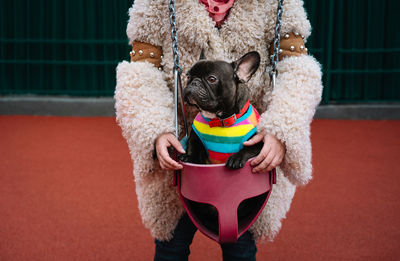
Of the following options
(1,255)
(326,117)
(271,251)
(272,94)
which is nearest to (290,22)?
(272,94)

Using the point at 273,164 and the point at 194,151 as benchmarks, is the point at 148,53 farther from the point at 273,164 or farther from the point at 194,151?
the point at 273,164

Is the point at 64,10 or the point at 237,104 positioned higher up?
the point at 64,10

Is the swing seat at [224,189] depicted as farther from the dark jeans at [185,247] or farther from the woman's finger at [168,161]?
the dark jeans at [185,247]

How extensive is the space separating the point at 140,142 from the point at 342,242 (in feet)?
5.37

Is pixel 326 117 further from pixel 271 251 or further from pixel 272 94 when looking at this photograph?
pixel 272 94

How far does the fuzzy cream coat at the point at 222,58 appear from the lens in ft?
3.93

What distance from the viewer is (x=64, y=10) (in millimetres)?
5934

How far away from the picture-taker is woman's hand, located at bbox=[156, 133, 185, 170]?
1126 mm

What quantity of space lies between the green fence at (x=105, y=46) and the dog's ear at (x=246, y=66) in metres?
4.84

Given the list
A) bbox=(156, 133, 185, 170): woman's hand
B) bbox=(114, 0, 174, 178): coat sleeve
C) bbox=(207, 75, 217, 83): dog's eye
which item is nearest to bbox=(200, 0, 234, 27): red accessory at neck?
bbox=(114, 0, 174, 178): coat sleeve

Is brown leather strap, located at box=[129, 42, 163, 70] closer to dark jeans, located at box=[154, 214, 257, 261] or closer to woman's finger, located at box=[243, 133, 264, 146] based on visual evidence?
woman's finger, located at box=[243, 133, 264, 146]

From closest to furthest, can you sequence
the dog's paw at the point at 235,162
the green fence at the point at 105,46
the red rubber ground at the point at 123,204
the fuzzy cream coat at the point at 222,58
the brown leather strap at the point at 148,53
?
the dog's paw at the point at 235,162
the fuzzy cream coat at the point at 222,58
the brown leather strap at the point at 148,53
the red rubber ground at the point at 123,204
the green fence at the point at 105,46

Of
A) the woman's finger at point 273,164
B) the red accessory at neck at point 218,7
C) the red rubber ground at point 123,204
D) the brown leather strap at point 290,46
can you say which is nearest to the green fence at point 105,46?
the red rubber ground at point 123,204

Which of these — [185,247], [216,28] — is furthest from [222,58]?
[185,247]
